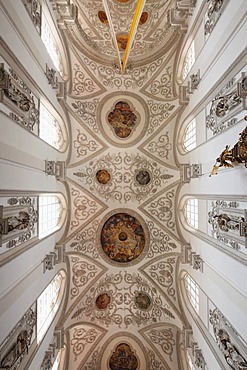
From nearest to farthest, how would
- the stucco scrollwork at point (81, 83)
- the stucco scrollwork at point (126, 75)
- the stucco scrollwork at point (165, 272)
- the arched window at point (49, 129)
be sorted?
the arched window at point (49, 129) < the stucco scrollwork at point (81, 83) < the stucco scrollwork at point (126, 75) < the stucco scrollwork at point (165, 272)

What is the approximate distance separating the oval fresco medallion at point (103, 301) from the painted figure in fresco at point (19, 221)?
7622 millimetres

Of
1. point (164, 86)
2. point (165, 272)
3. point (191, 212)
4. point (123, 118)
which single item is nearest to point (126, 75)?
point (164, 86)

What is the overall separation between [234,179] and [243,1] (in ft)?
13.6

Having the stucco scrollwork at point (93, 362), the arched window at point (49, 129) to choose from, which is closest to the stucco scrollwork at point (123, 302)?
the stucco scrollwork at point (93, 362)

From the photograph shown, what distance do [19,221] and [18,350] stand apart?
3529mm

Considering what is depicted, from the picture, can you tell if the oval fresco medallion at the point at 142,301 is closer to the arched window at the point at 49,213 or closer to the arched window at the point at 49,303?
the arched window at the point at 49,303

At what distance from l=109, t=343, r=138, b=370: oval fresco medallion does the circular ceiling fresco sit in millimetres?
4270

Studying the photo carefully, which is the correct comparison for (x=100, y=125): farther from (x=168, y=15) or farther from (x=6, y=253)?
(x=6, y=253)

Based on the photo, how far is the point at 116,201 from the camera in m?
15.2

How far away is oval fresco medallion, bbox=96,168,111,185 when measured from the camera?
15.1m

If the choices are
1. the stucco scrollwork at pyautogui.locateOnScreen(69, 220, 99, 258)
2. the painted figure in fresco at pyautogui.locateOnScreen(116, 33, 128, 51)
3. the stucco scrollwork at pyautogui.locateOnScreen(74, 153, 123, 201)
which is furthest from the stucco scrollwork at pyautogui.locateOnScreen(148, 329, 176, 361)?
the painted figure in fresco at pyautogui.locateOnScreen(116, 33, 128, 51)

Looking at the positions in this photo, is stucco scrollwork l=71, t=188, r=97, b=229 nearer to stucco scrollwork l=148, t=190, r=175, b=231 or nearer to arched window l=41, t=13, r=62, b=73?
stucco scrollwork l=148, t=190, r=175, b=231

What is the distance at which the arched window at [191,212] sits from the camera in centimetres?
1266

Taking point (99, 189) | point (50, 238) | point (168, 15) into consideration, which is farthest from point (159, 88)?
point (50, 238)
